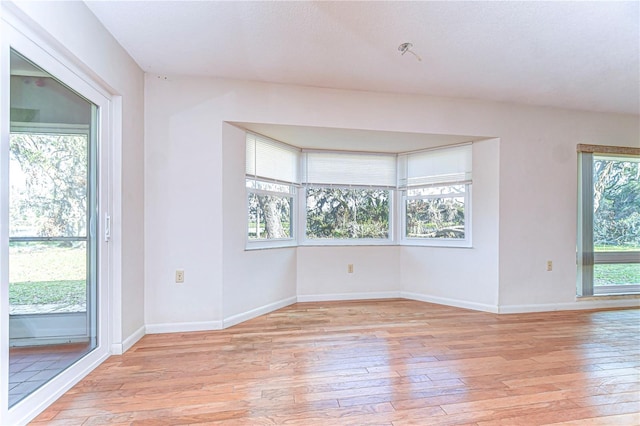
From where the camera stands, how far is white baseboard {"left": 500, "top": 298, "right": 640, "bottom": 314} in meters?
3.39

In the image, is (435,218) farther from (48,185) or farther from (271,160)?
(48,185)

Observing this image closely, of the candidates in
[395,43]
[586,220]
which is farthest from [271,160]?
[586,220]

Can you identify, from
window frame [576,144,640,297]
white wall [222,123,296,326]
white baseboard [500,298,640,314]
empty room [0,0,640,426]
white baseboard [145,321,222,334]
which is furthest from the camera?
window frame [576,144,640,297]

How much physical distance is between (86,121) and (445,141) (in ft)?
10.9

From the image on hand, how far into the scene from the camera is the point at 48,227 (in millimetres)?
1795

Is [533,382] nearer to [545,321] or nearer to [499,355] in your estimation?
[499,355]

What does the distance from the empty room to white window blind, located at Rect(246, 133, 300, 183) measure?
37 millimetres

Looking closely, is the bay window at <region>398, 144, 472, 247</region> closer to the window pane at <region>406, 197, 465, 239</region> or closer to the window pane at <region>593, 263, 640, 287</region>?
the window pane at <region>406, 197, 465, 239</region>

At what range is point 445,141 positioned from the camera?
11.6 feet

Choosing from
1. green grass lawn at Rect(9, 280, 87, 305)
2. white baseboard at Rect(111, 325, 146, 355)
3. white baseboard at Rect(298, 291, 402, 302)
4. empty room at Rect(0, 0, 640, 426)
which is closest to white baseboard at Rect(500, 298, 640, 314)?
empty room at Rect(0, 0, 640, 426)

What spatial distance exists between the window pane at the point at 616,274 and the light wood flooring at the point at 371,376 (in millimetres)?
713

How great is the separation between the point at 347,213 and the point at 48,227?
2.95m

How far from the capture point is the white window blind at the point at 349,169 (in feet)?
12.8

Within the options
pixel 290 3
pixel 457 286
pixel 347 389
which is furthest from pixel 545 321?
pixel 290 3
